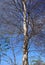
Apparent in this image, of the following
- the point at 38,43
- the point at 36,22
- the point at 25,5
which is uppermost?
the point at 25,5

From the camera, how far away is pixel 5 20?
38.5 ft

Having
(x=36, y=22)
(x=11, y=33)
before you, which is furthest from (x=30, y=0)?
(x=11, y=33)

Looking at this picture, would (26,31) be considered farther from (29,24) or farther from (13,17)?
(13,17)

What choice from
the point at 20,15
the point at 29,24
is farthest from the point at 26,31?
the point at 20,15

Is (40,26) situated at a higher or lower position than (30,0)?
lower

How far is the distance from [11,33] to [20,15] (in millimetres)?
1041

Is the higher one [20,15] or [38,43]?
[20,15]

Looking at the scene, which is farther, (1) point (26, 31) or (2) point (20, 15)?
(2) point (20, 15)

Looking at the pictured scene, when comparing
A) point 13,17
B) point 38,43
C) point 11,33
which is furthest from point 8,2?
point 38,43

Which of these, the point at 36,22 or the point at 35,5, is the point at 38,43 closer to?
the point at 36,22

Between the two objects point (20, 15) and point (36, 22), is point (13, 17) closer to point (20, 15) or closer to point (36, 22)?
point (20, 15)

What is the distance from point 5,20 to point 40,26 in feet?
5.95

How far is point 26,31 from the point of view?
10836 millimetres

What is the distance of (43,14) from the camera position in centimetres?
1157
